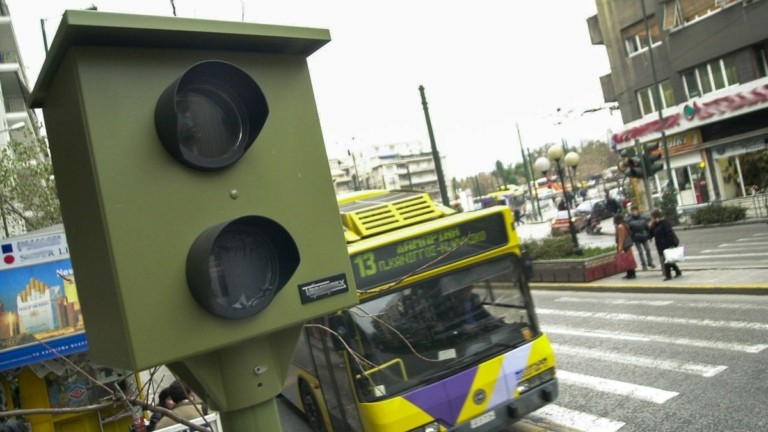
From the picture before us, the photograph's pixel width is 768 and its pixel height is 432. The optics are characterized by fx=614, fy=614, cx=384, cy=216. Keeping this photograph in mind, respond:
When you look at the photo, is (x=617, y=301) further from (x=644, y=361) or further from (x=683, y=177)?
(x=683, y=177)

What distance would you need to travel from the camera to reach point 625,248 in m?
16.6

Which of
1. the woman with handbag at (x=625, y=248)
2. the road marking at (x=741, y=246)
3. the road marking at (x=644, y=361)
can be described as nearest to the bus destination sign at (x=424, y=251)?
the road marking at (x=644, y=361)

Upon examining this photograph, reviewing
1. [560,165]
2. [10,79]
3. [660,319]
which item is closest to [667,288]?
[660,319]

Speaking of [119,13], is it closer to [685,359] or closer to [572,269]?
[685,359]

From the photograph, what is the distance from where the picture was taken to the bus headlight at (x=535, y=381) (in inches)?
265

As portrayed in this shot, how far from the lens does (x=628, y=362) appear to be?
30.7ft

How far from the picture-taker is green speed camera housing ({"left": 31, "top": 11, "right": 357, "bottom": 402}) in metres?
1.56

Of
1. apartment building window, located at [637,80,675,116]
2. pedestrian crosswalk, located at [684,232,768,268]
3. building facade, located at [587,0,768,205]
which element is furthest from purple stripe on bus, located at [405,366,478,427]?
apartment building window, located at [637,80,675,116]

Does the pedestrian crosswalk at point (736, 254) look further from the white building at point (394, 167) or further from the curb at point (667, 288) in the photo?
the white building at point (394, 167)

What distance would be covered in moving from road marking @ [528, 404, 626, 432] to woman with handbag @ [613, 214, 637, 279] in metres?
9.16

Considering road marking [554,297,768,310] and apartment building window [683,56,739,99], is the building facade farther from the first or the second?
road marking [554,297,768,310]

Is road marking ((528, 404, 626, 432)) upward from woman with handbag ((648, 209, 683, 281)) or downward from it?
downward

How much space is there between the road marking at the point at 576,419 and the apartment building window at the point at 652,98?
1104 inches

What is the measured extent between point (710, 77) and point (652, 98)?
441 cm
